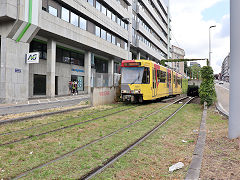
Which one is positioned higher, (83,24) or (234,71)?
(83,24)

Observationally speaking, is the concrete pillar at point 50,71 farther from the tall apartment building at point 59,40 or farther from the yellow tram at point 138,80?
the yellow tram at point 138,80

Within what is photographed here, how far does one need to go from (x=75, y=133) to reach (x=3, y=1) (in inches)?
562

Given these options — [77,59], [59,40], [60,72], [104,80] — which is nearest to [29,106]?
[104,80]

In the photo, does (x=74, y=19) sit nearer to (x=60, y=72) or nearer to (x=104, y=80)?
(x=60, y=72)

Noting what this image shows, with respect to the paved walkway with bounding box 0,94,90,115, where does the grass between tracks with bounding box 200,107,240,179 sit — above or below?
below

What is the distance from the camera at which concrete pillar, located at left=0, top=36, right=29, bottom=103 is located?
16.1m

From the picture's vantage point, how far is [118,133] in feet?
22.4

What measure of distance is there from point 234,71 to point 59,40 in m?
20.8

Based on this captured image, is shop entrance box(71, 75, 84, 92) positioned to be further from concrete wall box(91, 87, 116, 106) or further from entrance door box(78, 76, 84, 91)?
concrete wall box(91, 87, 116, 106)

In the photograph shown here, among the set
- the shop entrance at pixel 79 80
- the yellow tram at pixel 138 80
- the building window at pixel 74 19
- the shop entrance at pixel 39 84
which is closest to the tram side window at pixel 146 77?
the yellow tram at pixel 138 80

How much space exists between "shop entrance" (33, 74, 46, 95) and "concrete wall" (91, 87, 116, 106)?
9.94 meters

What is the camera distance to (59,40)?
23125mm

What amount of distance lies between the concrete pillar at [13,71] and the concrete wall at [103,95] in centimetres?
692

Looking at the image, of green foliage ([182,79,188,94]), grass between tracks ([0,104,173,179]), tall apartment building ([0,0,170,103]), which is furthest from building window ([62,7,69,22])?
green foliage ([182,79,188,94])
